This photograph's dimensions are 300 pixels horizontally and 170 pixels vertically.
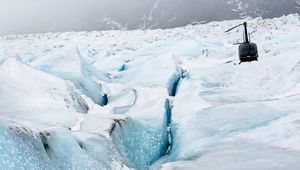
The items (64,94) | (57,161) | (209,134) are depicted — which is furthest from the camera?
(64,94)

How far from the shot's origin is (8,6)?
67.4 meters

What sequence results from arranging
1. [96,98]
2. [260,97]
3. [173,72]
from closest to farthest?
1. [260,97]
2. [96,98]
3. [173,72]

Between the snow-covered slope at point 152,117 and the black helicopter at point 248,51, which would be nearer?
the snow-covered slope at point 152,117

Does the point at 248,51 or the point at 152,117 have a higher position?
the point at 248,51

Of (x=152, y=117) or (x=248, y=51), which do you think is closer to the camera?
(x=152, y=117)

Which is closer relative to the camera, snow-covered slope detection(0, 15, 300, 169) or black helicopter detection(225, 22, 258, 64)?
snow-covered slope detection(0, 15, 300, 169)

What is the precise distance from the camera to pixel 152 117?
8133 millimetres

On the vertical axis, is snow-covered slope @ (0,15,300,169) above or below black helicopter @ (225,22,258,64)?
below

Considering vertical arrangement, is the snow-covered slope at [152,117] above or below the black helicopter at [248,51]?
below

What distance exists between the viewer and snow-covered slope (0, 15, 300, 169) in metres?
4.82

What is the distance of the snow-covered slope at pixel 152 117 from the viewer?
4.82 m

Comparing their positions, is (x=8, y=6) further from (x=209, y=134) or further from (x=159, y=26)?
(x=209, y=134)

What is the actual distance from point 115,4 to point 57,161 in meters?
57.9

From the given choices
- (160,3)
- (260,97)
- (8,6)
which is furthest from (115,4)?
(260,97)
